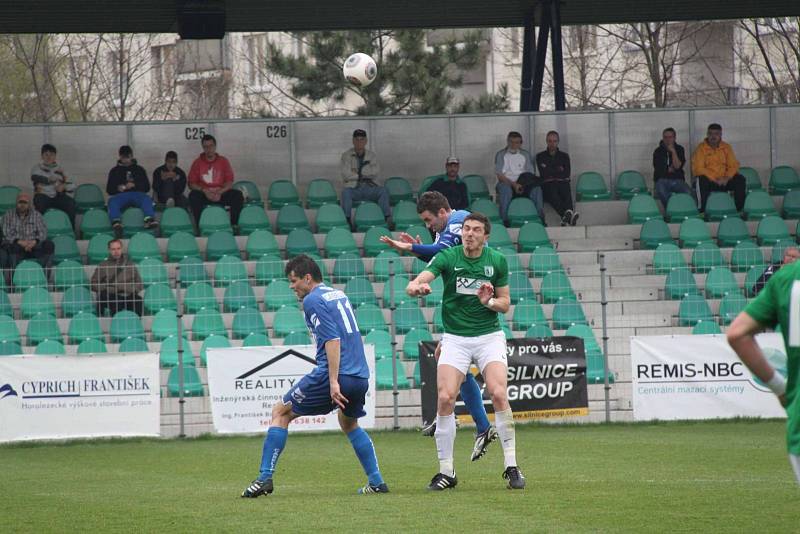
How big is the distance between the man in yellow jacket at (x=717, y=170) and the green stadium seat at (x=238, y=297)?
9452 mm

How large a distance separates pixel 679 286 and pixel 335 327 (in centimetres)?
1027

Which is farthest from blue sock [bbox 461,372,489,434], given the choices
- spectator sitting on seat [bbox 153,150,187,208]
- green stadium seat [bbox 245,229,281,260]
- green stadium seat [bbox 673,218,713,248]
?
spectator sitting on seat [bbox 153,150,187,208]

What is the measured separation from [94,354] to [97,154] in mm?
8732

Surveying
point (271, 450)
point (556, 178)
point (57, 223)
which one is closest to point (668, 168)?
point (556, 178)

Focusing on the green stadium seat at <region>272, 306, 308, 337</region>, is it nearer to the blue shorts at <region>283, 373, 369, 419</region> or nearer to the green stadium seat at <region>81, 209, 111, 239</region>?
the green stadium seat at <region>81, 209, 111, 239</region>

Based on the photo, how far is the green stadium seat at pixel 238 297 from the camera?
18.8 m

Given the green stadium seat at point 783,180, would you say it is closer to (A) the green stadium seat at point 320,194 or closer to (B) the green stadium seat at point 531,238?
(B) the green stadium seat at point 531,238

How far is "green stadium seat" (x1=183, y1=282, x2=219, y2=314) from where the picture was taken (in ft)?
61.2

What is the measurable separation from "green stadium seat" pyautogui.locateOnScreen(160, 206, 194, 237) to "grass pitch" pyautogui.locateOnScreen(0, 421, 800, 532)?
629 cm

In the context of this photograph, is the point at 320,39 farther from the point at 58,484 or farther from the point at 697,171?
the point at 58,484

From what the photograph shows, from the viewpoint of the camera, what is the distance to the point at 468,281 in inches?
407

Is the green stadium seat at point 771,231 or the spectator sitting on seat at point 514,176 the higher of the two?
the spectator sitting on seat at point 514,176

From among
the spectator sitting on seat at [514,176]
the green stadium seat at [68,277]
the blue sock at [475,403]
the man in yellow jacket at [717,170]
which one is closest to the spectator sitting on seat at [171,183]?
the green stadium seat at [68,277]

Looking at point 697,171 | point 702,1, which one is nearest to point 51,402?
point 697,171
